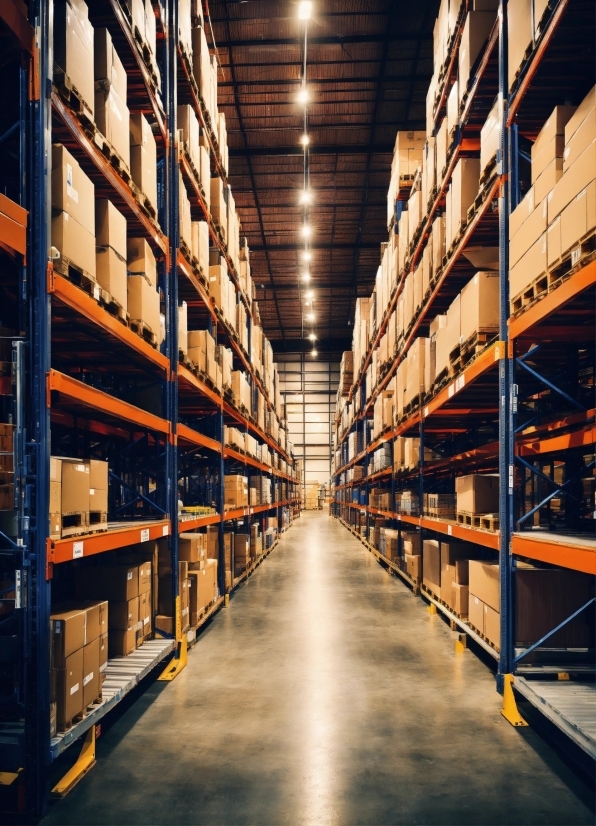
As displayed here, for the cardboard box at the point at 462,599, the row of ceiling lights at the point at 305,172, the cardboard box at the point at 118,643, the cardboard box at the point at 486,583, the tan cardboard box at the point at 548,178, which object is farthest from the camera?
the row of ceiling lights at the point at 305,172

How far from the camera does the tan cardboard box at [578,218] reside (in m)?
3.42

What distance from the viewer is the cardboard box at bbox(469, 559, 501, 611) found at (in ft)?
16.1

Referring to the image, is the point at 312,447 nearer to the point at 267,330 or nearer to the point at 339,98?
the point at 267,330

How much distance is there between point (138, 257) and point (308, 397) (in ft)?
98.4

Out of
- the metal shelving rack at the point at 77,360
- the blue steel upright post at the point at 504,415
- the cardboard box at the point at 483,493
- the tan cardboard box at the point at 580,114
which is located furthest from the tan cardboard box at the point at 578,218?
the metal shelving rack at the point at 77,360

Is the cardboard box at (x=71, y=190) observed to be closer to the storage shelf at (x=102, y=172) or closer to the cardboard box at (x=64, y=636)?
the storage shelf at (x=102, y=172)

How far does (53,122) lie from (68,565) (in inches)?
158

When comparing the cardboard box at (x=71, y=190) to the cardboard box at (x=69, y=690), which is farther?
the cardboard box at (x=71, y=190)

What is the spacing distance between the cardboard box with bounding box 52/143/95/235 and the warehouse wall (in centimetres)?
3036

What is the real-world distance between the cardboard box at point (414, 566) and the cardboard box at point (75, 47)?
7.18 meters

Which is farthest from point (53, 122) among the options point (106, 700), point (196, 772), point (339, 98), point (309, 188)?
point (309, 188)

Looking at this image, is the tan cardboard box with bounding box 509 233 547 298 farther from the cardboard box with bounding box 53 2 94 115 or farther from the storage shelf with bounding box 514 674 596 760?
the cardboard box with bounding box 53 2 94 115

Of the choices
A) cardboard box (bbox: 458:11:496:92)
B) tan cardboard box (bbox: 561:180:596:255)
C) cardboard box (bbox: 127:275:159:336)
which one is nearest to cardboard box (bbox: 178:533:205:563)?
cardboard box (bbox: 127:275:159:336)

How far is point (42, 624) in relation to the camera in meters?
2.97
